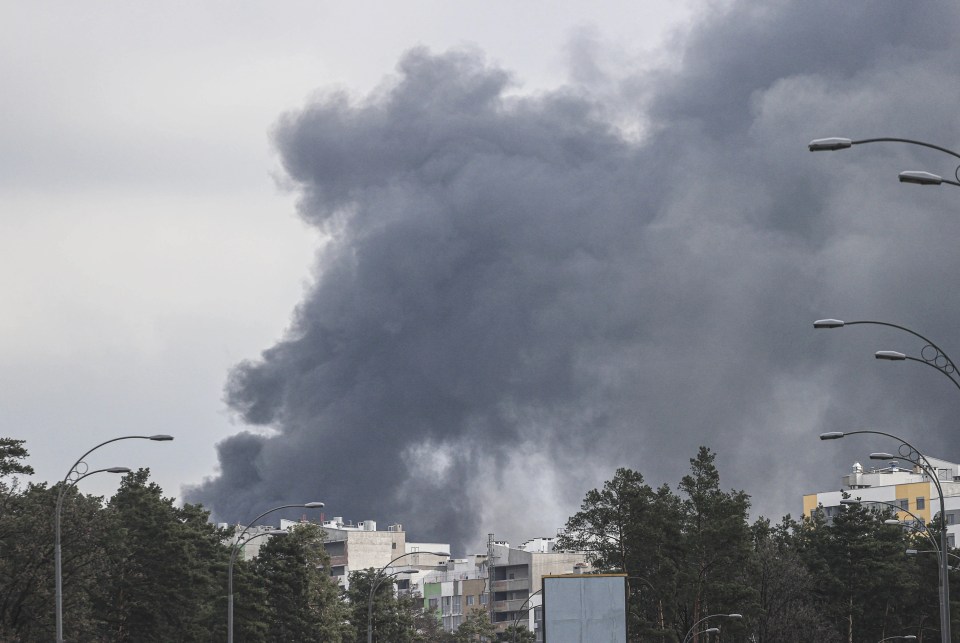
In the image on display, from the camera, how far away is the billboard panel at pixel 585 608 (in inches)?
2232

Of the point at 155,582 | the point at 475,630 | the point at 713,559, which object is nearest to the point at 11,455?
the point at 155,582

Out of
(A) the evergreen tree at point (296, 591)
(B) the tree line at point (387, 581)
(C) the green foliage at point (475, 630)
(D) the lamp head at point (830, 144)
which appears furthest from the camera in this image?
(C) the green foliage at point (475, 630)

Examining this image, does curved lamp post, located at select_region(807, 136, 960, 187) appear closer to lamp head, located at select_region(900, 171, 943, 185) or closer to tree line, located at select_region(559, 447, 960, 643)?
lamp head, located at select_region(900, 171, 943, 185)

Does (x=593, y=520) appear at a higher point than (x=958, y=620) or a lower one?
higher

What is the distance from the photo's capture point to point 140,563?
8694 cm

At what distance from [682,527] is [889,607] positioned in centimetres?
2092

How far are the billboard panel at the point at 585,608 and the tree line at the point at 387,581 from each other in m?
24.1

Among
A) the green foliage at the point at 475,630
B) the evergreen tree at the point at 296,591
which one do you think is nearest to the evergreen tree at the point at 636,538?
the evergreen tree at the point at 296,591

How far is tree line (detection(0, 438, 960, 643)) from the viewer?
71.2m

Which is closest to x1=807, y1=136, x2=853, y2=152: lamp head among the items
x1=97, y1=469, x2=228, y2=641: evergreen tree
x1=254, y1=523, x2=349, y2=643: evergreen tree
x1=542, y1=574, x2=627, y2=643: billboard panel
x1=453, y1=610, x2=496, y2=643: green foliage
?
x1=542, y1=574, x2=627, y2=643: billboard panel

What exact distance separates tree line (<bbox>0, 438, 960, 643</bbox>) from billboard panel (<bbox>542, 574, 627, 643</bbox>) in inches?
948

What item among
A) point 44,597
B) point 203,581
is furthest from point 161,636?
point 44,597

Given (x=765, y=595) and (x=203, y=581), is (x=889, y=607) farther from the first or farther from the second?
(x=203, y=581)

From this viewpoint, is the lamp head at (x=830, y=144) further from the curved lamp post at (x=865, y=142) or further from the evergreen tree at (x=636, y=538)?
the evergreen tree at (x=636, y=538)
